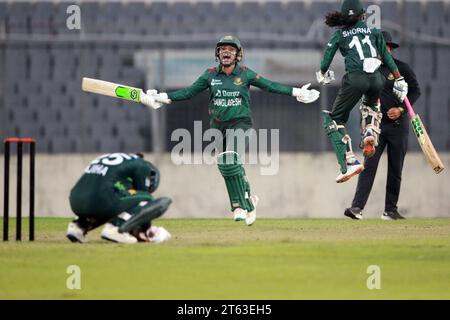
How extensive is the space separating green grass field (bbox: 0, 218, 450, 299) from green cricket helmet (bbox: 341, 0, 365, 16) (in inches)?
95.4

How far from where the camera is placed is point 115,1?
2531 centimetres

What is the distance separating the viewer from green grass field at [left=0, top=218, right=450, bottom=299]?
8281 millimetres

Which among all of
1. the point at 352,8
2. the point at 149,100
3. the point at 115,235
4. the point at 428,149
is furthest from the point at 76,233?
the point at 428,149

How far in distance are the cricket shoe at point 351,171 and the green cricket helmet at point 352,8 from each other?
65.7 inches

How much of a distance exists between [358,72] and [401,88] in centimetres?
61

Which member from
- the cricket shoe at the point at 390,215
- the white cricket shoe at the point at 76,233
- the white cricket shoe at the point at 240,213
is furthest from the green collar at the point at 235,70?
the cricket shoe at the point at 390,215

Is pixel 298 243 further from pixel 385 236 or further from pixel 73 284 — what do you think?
pixel 73 284

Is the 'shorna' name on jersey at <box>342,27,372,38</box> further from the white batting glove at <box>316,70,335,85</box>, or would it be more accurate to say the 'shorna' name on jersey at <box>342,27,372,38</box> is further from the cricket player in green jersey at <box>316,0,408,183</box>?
the white batting glove at <box>316,70,335,85</box>

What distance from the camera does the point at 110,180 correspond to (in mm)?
10305

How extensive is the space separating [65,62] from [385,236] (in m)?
11.5

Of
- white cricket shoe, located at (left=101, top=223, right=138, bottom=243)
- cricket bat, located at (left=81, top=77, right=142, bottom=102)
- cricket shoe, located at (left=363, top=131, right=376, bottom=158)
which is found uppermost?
cricket bat, located at (left=81, top=77, right=142, bottom=102)

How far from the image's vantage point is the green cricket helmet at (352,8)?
12852mm

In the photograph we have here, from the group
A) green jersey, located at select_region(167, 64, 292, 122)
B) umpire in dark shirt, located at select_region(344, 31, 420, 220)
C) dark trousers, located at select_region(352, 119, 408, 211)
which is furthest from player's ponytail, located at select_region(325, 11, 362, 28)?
dark trousers, located at select_region(352, 119, 408, 211)

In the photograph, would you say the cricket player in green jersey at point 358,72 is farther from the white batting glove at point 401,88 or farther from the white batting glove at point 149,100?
the white batting glove at point 149,100
